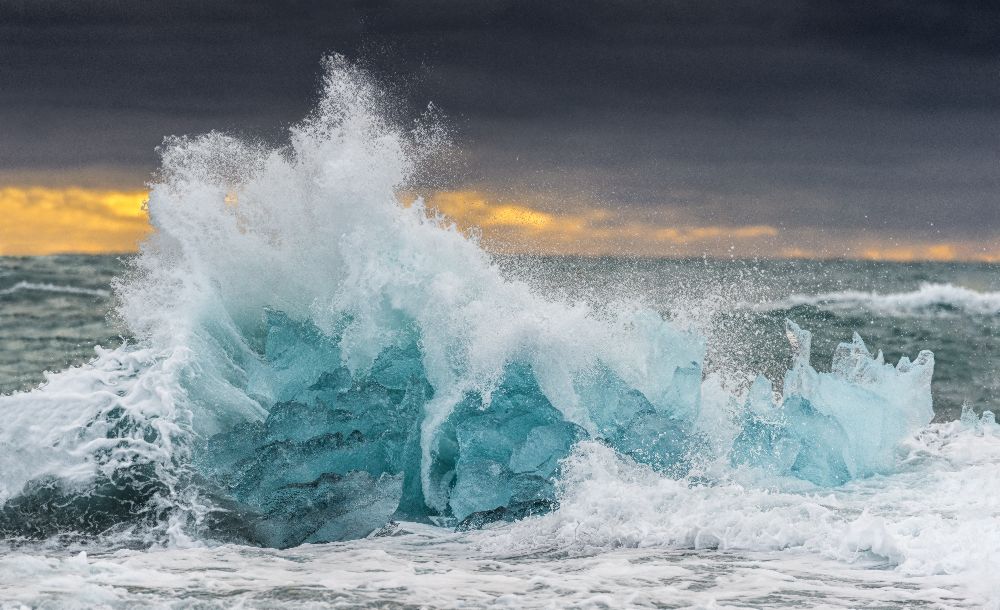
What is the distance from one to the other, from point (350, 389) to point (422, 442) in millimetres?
719

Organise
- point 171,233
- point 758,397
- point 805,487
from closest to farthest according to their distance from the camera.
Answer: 1. point 805,487
2. point 758,397
3. point 171,233

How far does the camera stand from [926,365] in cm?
942

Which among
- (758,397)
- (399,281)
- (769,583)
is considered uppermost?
(399,281)

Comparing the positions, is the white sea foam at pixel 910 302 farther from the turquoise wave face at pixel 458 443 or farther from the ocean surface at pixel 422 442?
the turquoise wave face at pixel 458 443

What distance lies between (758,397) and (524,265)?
2.71m

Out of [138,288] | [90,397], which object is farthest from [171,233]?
[90,397]

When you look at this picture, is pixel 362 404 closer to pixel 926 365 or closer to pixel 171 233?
pixel 171 233

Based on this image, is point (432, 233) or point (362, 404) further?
point (432, 233)

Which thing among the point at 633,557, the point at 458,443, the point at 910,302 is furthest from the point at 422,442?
the point at 910,302

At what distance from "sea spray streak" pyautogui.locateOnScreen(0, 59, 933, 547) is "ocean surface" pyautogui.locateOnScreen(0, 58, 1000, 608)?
0.02 metres

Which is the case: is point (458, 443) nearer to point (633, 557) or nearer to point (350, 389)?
point (350, 389)

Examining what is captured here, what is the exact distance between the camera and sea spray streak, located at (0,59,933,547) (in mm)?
7188

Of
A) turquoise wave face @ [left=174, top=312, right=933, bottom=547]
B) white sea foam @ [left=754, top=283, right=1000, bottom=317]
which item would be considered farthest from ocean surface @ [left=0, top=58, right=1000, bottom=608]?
white sea foam @ [left=754, top=283, right=1000, bottom=317]

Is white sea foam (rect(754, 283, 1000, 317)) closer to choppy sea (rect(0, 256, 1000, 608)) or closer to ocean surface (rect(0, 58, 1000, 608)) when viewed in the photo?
ocean surface (rect(0, 58, 1000, 608))
